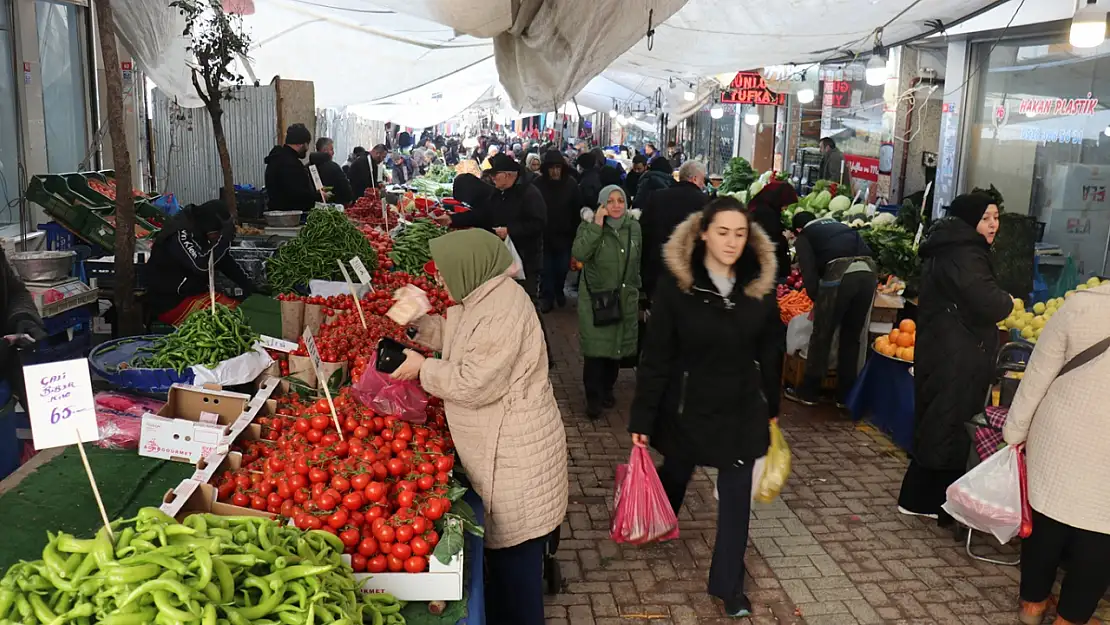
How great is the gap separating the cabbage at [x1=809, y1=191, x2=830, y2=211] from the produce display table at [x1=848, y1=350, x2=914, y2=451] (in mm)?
4849

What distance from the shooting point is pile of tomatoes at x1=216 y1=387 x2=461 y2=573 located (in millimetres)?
2867

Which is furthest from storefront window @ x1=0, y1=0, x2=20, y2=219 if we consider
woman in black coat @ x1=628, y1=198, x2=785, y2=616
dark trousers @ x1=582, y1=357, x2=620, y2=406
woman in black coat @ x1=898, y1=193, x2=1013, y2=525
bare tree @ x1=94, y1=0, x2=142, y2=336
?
woman in black coat @ x1=898, y1=193, x2=1013, y2=525

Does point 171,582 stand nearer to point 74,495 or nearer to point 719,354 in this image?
point 74,495

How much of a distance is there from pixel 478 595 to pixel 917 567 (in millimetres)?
2886

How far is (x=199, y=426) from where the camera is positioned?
3.54 meters

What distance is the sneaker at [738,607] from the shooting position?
14.0 ft

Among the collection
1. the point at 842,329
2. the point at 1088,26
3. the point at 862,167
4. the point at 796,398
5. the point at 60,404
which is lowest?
the point at 796,398

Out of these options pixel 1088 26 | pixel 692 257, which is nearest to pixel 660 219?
pixel 1088 26

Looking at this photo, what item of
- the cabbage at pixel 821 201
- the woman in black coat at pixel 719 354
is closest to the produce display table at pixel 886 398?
the woman in black coat at pixel 719 354

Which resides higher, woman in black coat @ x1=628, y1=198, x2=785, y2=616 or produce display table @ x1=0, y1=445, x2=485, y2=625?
woman in black coat @ x1=628, y1=198, x2=785, y2=616

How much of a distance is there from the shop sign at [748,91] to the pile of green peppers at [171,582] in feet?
48.0

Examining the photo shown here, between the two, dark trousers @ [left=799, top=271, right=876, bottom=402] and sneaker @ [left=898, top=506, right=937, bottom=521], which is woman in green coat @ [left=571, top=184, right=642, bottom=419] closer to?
dark trousers @ [left=799, top=271, right=876, bottom=402]

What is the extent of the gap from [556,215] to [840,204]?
12.1 feet

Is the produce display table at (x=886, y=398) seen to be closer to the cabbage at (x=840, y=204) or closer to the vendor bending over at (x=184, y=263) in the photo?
the cabbage at (x=840, y=204)
